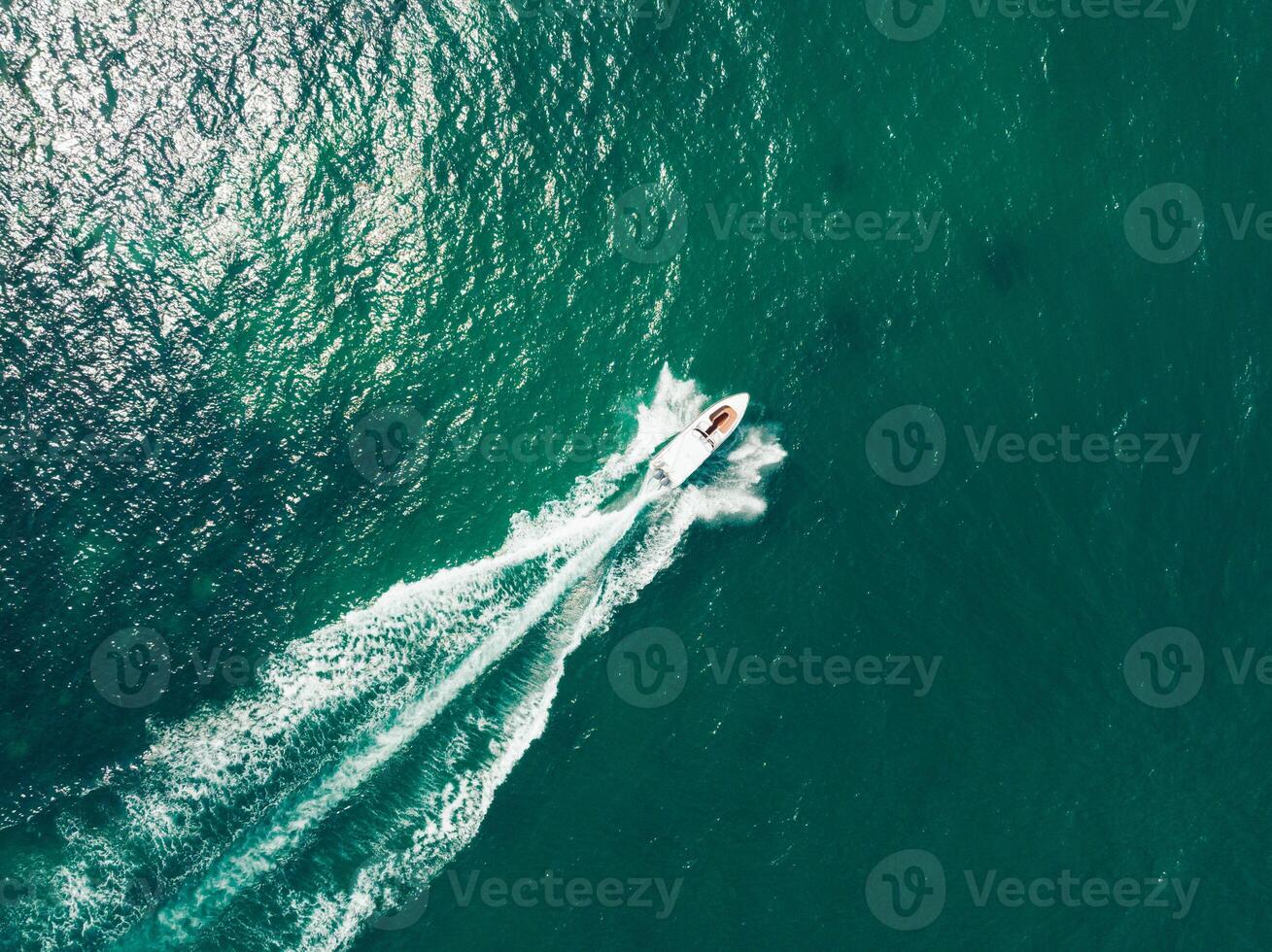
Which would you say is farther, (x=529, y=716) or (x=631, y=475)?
(x=631, y=475)

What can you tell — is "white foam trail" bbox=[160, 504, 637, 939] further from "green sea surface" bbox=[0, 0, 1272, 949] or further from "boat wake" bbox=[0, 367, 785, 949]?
"green sea surface" bbox=[0, 0, 1272, 949]

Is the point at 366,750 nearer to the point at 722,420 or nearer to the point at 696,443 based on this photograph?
the point at 696,443

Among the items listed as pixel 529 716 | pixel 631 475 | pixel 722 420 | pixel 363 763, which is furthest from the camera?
pixel 631 475

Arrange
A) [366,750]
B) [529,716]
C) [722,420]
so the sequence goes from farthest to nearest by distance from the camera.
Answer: [722,420] < [529,716] < [366,750]

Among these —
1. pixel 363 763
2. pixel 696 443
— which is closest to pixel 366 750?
pixel 363 763

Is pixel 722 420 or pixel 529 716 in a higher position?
pixel 722 420

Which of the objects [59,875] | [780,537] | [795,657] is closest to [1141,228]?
[780,537]

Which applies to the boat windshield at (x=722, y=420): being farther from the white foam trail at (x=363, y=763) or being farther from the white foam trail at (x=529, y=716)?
the white foam trail at (x=363, y=763)
